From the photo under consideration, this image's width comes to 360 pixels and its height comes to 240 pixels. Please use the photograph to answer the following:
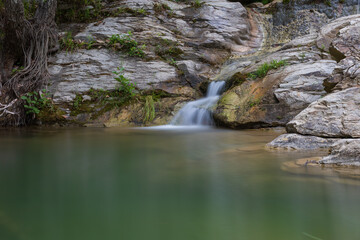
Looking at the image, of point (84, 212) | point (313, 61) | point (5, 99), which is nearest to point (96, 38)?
point (5, 99)

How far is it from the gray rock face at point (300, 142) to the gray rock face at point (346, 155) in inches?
25.3

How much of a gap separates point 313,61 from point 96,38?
250 inches

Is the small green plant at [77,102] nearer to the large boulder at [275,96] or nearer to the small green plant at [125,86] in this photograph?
the small green plant at [125,86]

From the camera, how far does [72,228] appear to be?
4.35 feet

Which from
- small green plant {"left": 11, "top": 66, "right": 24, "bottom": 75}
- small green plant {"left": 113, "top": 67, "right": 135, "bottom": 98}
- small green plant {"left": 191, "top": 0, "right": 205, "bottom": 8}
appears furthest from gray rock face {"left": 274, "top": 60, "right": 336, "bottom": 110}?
small green plant {"left": 11, "top": 66, "right": 24, "bottom": 75}

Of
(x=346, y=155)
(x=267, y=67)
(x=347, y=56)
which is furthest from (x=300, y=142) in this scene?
(x=267, y=67)

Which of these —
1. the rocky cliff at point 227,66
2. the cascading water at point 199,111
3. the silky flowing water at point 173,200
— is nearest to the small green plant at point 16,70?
the rocky cliff at point 227,66

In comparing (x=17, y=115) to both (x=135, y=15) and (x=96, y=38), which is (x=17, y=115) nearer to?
(x=96, y=38)

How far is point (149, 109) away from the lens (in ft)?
23.2

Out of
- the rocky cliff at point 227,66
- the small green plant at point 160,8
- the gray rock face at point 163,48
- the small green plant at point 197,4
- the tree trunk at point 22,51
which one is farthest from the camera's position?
the small green plant at point 197,4

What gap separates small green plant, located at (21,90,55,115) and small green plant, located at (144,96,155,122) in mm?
2398

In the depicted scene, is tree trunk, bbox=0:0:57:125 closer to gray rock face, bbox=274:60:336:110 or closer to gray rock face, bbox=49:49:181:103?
gray rock face, bbox=49:49:181:103

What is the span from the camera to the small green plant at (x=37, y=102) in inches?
263

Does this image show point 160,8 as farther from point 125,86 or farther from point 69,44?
point 125,86
